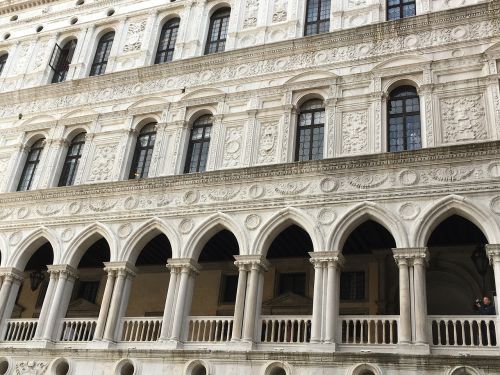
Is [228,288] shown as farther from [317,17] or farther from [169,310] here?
[317,17]

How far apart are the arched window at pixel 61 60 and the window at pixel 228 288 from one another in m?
9.13

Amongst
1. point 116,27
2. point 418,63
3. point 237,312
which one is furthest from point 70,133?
point 418,63

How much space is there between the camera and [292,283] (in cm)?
1639

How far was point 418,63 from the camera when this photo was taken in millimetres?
14141

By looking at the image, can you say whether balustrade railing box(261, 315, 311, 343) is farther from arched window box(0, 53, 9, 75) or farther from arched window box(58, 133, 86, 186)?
arched window box(0, 53, 9, 75)

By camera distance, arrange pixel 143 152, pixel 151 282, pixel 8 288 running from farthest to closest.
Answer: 1. pixel 151 282
2. pixel 143 152
3. pixel 8 288

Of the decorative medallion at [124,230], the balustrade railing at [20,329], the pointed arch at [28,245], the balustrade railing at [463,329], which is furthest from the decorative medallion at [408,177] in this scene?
the balustrade railing at [20,329]

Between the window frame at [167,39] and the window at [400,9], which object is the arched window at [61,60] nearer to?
the window frame at [167,39]

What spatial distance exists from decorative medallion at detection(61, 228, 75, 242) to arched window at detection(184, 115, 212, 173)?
3536 mm

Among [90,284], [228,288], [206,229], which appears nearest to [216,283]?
[228,288]

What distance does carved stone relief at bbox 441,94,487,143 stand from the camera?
42.1ft

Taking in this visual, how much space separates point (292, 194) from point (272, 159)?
1407mm

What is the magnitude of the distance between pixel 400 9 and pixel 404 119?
387 centimetres

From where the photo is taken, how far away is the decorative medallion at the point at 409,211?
1218 cm
